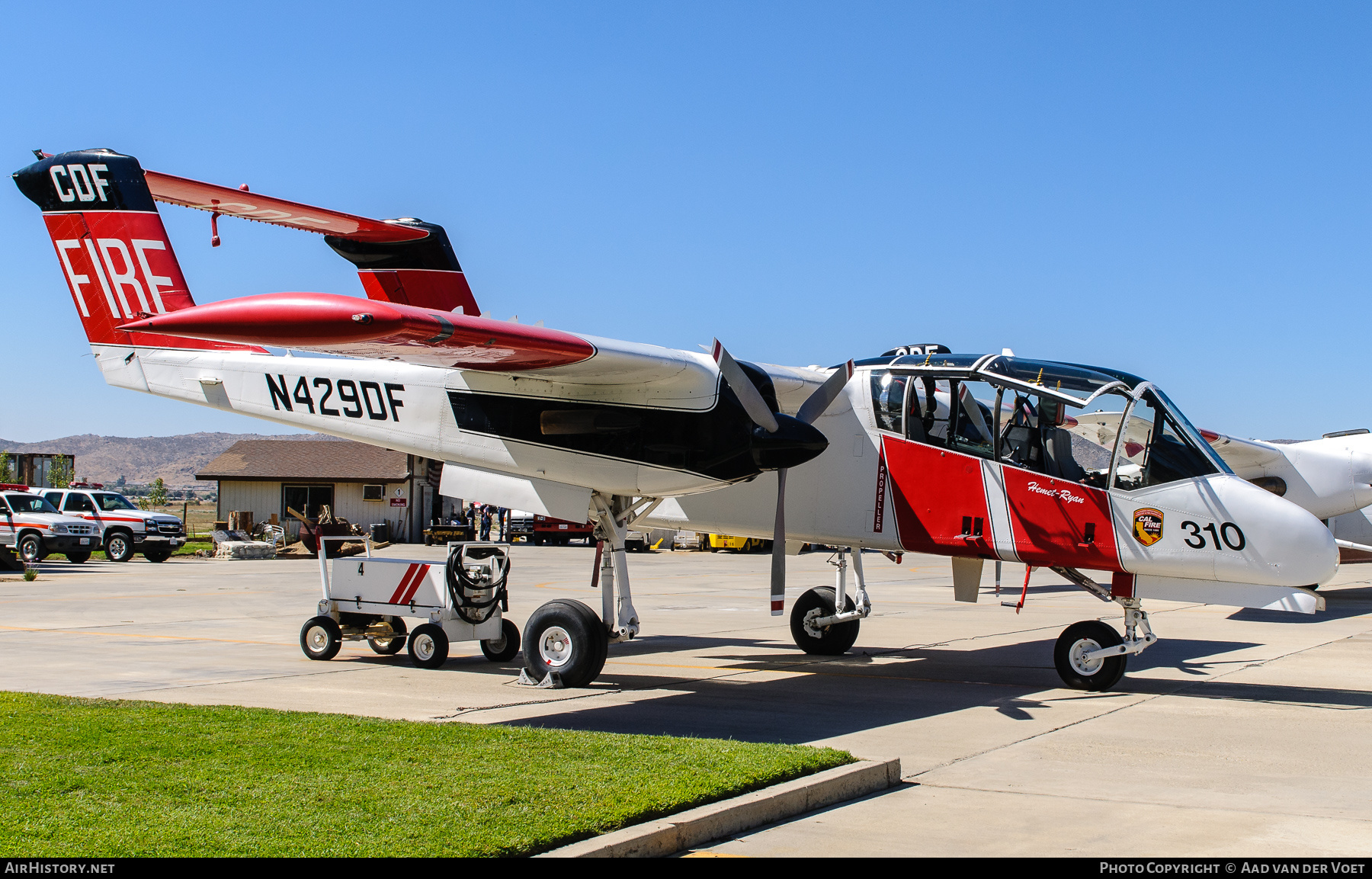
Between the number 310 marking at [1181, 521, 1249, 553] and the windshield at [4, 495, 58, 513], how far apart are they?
33221 mm

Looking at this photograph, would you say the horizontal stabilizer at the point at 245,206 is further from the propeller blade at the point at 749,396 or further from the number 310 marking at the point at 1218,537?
the number 310 marking at the point at 1218,537

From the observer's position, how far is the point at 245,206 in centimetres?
1359

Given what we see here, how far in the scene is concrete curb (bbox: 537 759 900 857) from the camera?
551 centimetres

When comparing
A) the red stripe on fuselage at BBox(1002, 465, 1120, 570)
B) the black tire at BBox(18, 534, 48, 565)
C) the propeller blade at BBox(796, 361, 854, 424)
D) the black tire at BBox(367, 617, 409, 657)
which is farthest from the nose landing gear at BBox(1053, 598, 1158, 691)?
the black tire at BBox(18, 534, 48, 565)

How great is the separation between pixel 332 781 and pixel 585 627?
5.28 metres

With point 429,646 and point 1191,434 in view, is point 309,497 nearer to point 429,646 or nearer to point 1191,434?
point 429,646

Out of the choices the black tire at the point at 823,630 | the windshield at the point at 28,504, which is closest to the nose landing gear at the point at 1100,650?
the black tire at the point at 823,630

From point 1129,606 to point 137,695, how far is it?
9841mm

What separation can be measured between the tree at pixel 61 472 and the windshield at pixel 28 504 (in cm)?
2520

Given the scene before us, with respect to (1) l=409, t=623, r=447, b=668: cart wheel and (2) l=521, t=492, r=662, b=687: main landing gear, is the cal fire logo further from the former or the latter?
(1) l=409, t=623, r=447, b=668: cart wheel

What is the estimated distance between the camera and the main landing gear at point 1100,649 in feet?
38.2

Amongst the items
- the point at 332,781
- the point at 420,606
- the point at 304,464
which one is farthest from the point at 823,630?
the point at 304,464

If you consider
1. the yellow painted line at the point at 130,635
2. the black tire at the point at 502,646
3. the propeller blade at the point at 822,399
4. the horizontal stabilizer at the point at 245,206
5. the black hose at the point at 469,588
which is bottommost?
the yellow painted line at the point at 130,635

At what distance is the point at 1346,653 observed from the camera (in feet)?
49.7
